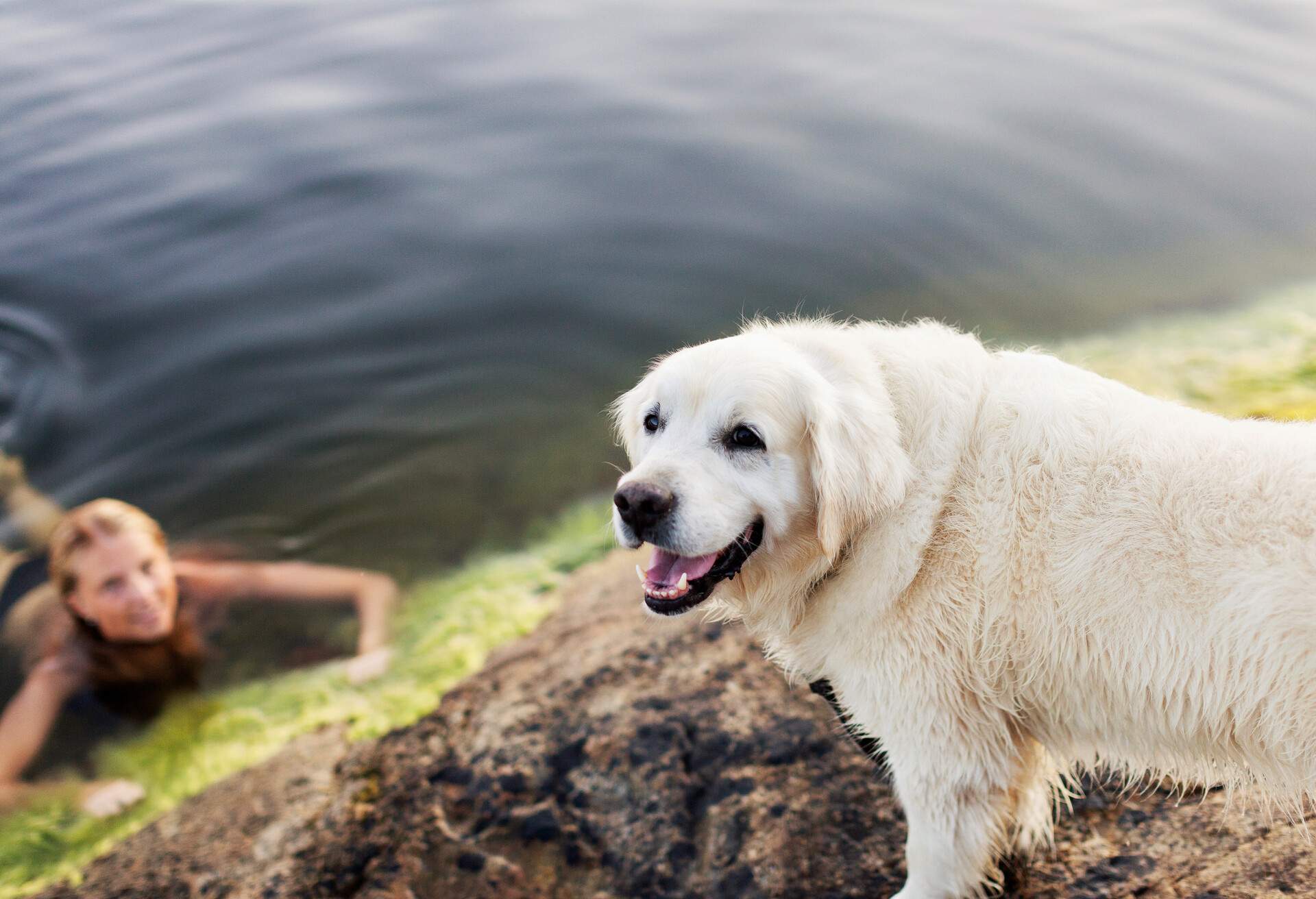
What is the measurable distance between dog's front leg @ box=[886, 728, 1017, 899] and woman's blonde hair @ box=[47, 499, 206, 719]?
4.03 meters

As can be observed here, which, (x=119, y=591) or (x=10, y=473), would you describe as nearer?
(x=119, y=591)

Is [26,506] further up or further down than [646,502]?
further down

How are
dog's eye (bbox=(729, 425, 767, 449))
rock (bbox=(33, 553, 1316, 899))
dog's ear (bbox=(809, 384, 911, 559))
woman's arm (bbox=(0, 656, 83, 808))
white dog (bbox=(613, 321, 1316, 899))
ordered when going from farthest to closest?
woman's arm (bbox=(0, 656, 83, 808)) → rock (bbox=(33, 553, 1316, 899)) → dog's eye (bbox=(729, 425, 767, 449)) → dog's ear (bbox=(809, 384, 911, 559)) → white dog (bbox=(613, 321, 1316, 899))

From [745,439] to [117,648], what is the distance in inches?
174

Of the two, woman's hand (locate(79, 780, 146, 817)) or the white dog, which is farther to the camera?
woman's hand (locate(79, 780, 146, 817))

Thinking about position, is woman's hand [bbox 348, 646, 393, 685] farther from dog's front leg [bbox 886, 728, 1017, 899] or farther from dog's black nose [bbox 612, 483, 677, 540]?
dog's front leg [bbox 886, 728, 1017, 899]

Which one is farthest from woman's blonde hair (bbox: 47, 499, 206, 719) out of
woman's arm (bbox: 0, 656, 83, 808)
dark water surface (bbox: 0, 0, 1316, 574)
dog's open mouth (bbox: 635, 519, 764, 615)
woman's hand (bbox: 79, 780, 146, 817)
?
dog's open mouth (bbox: 635, 519, 764, 615)

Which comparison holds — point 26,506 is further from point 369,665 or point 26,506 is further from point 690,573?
point 690,573

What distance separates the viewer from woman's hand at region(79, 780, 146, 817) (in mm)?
4055

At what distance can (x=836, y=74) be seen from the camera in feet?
31.7

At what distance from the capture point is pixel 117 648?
5.19 m

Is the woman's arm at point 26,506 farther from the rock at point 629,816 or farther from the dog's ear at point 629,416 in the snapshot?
the dog's ear at point 629,416

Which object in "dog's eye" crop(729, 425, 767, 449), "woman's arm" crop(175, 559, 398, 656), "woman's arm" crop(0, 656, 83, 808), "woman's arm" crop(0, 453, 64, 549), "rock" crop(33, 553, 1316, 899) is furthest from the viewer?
"woman's arm" crop(0, 453, 64, 549)

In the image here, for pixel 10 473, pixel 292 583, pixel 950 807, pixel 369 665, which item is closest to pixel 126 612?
pixel 292 583
